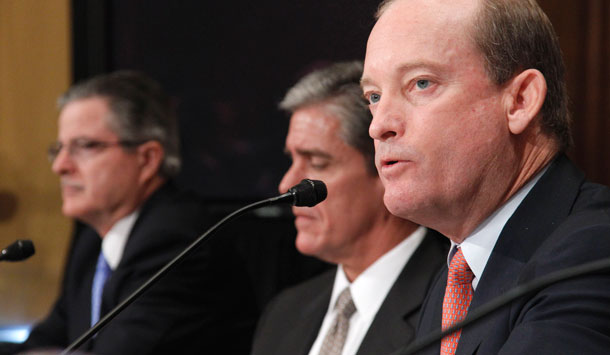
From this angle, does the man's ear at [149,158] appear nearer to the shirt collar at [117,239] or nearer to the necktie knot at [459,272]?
the shirt collar at [117,239]

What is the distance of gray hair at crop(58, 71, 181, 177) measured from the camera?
2789 millimetres

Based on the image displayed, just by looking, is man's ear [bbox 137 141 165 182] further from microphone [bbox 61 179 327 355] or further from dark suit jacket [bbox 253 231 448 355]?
microphone [bbox 61 179 327 355]

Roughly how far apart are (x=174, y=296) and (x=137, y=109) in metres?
0.73

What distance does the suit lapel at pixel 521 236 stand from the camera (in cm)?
125

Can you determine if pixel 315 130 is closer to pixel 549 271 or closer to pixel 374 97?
pixel 374 97

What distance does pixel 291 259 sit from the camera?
A: 2.68 metres

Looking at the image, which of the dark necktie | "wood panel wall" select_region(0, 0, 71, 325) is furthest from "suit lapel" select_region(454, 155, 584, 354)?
"wood panel wall" select_region(0, 0, 71, 325)

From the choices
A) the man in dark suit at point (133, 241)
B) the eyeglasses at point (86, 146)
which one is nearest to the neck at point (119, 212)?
the man in dark suit at point (133, 241)

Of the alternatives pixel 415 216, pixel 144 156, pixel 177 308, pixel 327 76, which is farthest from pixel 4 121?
pixel 415 216

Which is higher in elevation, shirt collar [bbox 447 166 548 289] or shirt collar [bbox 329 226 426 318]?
shirt collar [bbox 447 166 548 289]

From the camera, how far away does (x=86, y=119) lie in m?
2.77

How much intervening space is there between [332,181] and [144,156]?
3.04 feet

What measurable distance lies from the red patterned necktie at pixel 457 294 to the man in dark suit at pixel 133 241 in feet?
3.85

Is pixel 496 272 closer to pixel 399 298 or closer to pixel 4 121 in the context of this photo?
pixel 399 298
